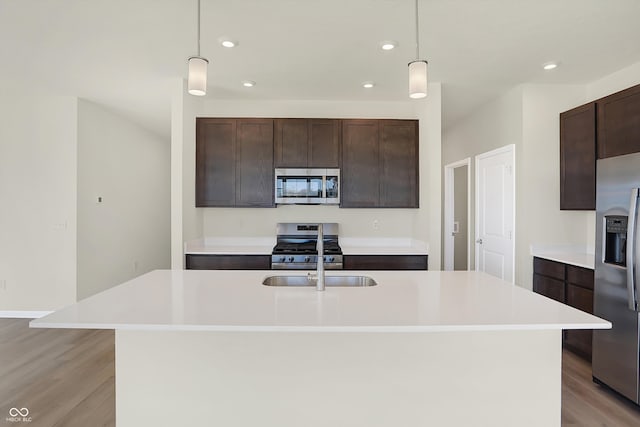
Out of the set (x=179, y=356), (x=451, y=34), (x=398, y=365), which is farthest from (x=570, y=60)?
(x=179, y=356)

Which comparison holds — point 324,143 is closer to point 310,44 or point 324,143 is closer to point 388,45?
point 310,44

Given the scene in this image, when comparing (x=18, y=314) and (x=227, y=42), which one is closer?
(x=227, y=42)

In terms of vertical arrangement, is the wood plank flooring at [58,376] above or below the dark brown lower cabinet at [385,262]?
below

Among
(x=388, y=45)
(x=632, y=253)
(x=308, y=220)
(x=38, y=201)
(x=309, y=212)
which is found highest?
(x=388, y=45)

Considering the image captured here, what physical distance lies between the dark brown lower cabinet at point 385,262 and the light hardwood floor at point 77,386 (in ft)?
4.96

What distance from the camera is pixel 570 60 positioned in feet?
10.5

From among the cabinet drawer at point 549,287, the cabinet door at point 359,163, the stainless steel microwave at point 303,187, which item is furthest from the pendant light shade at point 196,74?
the cabinet drawer at point 549,287

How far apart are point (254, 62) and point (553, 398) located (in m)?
3.26

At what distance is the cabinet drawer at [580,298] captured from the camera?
298 cm

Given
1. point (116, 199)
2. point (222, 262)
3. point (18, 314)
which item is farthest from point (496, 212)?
point (18, 314)

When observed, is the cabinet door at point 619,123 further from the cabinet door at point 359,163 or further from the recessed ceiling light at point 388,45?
the cabinet door at point 359,163

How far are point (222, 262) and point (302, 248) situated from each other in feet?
2.98

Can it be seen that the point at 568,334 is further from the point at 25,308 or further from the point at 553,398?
the point at 25,308

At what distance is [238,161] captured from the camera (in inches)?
161
